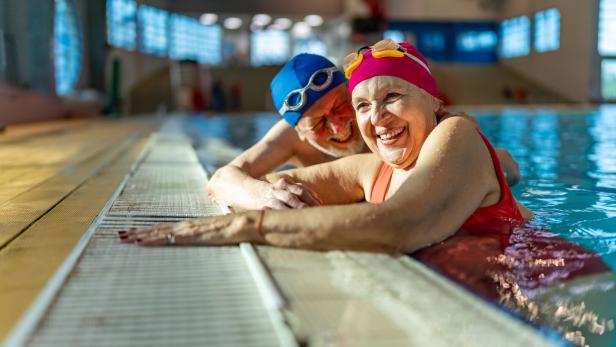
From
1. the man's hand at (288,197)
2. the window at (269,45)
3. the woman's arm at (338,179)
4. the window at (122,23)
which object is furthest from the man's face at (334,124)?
the window at (269,45)

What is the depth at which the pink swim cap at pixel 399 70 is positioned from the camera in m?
2.09

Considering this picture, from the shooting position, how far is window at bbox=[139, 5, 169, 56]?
26.0m

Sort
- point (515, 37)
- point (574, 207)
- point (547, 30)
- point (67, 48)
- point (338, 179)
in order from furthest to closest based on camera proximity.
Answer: point (515, 37) < point (547, 30) < point (67, 48) < point (574, 207) < point (338, 179)

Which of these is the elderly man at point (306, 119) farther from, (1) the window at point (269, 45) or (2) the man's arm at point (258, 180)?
(1) the window at point (269, 45)

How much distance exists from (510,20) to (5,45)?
24.4 metres

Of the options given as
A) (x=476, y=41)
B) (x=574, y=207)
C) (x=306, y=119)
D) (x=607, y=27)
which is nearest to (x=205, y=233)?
(x=306, y=119)

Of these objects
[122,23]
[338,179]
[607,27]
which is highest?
[122,23]

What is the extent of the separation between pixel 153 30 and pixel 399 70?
26.8m

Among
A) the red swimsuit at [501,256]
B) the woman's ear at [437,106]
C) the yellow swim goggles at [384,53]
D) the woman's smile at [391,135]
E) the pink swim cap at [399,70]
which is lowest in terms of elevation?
the red swimsuit at [501,256]

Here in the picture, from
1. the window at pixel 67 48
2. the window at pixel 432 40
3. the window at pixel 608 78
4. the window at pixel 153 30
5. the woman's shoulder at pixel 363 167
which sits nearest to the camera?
the woman's shoulder at pixel 363 167

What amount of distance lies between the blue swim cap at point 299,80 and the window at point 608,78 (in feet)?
79.2

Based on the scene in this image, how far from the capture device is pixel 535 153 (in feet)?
22.7

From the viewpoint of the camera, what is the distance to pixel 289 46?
3391 cm

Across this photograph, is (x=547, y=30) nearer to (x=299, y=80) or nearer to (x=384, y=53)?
(x=299, y=80)
